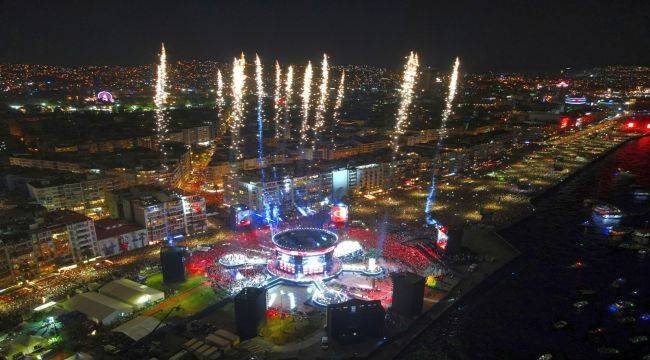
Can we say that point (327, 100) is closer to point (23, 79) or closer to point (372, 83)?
point (372, 83)

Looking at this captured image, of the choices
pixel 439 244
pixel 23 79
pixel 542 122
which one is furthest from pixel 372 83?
pixel 439 244

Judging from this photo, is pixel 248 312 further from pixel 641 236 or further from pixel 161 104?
pixel 161 104

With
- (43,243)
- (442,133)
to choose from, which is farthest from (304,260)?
(442,133)

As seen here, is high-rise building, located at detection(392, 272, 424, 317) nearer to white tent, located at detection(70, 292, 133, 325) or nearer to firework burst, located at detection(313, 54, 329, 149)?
white tent, located at detection(70, 292, 133, 325)

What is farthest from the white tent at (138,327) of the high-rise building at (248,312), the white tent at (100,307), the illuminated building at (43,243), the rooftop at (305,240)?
the illuminated building at (43,243)

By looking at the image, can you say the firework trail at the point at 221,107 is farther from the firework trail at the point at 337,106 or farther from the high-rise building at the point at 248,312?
the high-rise building at the point at 248,312

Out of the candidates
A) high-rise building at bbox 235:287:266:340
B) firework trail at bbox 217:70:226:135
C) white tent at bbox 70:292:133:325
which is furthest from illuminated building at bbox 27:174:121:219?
firework trail at bbox 217:70:226:135
